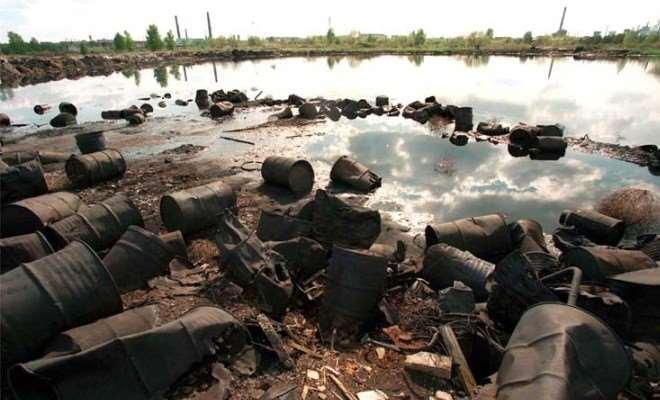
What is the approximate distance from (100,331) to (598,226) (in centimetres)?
757

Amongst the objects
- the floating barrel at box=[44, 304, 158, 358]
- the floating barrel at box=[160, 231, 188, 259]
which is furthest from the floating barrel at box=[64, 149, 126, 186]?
the floating barrel at box=[44, 304, 158, 358]

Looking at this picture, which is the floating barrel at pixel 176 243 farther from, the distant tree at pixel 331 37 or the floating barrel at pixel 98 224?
the distant tree at pixel 331 37

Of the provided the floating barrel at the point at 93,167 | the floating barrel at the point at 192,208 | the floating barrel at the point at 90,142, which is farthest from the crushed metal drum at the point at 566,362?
the floating barrel at the point at 90,142

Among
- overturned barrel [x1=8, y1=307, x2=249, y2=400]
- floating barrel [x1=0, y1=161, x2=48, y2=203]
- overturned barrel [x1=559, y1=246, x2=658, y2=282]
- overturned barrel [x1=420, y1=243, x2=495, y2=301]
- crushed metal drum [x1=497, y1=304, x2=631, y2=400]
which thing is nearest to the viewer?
crushed metal drum [x1=497, y1=304, x2=631, y2=400]

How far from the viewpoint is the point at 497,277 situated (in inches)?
169

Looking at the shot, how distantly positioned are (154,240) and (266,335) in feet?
7.50

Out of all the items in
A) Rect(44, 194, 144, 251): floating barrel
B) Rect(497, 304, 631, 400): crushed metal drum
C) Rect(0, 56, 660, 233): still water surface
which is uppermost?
Rect(497, 304, 631, 400): crushed metal drum

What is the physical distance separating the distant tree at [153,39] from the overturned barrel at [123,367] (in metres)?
77.7

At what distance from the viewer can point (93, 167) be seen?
8844 mm

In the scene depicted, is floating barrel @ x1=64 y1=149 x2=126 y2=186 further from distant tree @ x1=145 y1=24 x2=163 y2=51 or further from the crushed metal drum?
distant tree @ x1=145 y1=24 x2=163 y2=51

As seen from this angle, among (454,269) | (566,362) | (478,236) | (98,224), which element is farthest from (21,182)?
(566,362)

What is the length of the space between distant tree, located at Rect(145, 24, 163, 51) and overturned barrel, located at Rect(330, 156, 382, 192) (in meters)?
72.7

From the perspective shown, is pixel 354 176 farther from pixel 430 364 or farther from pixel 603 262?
pixel 430 364

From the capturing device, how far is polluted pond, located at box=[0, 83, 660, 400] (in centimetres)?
292
